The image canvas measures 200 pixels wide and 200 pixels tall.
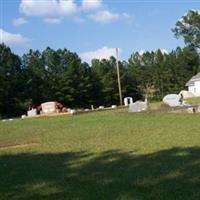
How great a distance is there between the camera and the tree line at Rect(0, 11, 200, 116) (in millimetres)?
72188

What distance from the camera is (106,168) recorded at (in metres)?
11.5

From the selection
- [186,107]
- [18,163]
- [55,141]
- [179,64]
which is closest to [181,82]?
[179,64]

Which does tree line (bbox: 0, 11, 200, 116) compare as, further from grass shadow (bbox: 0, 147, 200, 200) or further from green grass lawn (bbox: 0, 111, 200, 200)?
grass shadow (bbox: 0, 147, 200, 200)

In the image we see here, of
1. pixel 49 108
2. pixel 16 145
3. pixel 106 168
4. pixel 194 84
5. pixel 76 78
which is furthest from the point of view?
pixel 194 84

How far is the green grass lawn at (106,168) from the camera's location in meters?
8.74

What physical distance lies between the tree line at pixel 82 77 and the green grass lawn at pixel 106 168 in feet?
169

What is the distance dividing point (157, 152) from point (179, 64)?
84.9 metres

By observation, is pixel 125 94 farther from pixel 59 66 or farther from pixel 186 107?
pixel 186 107

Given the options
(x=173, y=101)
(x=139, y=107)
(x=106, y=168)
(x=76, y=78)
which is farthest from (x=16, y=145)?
(x=76, y=78)

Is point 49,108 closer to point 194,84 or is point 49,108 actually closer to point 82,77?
point 82,77

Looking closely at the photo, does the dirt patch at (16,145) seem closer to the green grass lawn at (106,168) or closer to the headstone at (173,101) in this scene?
the green grass lawn at (106,168)

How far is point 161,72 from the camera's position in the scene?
99.6 metres

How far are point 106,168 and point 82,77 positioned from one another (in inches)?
2768

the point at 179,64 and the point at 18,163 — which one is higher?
the point at 179,64
